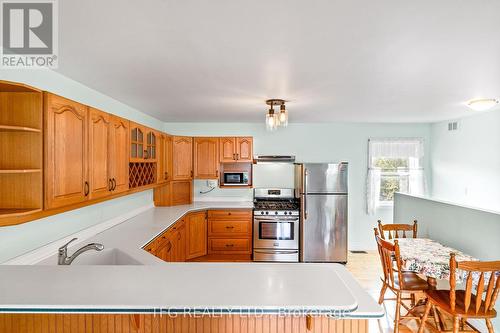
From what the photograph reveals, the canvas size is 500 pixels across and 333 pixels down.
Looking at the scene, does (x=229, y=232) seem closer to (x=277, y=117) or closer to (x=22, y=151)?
(x=277, y=117)

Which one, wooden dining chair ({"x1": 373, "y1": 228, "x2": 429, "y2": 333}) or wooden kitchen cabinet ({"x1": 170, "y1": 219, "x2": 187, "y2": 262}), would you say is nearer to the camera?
wooden dining chair ({"x1": 373, "y1": 228, "x2": 429, "y2": 333})

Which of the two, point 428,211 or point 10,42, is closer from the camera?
point 10,42

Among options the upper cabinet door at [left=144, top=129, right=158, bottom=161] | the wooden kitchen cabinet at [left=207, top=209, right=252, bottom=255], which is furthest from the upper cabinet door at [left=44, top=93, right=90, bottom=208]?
the wooden kitchen cabinet at [left=207, top=209, right=252, bottom=255]

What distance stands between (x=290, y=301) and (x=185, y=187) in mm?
4219

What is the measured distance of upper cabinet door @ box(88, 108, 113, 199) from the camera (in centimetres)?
228

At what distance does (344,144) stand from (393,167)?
1.05 meters

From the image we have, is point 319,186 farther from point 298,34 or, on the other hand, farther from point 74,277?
point 74,277

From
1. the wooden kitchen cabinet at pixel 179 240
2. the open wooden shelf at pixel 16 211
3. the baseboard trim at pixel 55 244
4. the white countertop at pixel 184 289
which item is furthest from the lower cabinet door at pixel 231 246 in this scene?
the open wooden shelf at pixel 16 211

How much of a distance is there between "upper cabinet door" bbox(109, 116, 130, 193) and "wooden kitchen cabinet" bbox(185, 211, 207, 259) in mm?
1757

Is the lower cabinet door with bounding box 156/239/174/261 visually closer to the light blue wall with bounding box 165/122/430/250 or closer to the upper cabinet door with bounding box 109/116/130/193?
the upper cabinet door with bounding box 109/116/130/193

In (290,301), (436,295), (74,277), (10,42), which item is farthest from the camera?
(436,295)

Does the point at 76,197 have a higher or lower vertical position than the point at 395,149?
lower

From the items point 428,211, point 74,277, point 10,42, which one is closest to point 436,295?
point 428,211

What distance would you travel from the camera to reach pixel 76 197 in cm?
207
